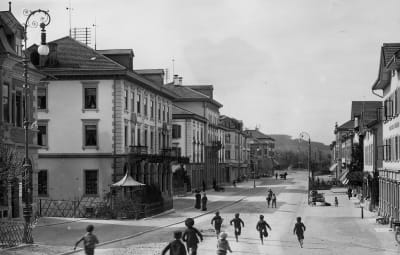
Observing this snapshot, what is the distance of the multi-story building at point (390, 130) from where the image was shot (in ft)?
113

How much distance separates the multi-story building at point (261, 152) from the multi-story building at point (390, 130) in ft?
364

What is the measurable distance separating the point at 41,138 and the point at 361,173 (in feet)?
91.2

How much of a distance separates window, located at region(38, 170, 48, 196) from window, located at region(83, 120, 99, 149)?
343 centimetres

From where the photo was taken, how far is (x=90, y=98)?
4822 centimetres

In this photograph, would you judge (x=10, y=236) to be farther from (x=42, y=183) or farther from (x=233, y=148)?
(x=233, y=148)

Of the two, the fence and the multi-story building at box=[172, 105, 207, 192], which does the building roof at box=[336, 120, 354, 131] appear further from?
the fence

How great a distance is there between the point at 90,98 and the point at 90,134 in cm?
252

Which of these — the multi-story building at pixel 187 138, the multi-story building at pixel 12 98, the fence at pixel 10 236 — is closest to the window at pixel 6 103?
the multi-story building at pixel 12 98

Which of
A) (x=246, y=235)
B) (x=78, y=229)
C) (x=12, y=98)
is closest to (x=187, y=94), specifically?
(x=12, y=98)

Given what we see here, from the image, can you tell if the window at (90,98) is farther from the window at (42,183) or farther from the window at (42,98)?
the window at (42,183)

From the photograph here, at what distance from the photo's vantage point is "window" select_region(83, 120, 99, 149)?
48.2 m

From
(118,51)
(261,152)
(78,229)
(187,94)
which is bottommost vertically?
(78,229)

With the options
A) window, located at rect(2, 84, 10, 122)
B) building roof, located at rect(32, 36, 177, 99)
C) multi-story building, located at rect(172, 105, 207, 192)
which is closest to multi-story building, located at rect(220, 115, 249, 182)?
multi-story building, located at rect(172, 105, 207, 192)

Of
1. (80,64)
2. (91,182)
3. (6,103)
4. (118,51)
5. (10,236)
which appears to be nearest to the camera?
(10,236)
